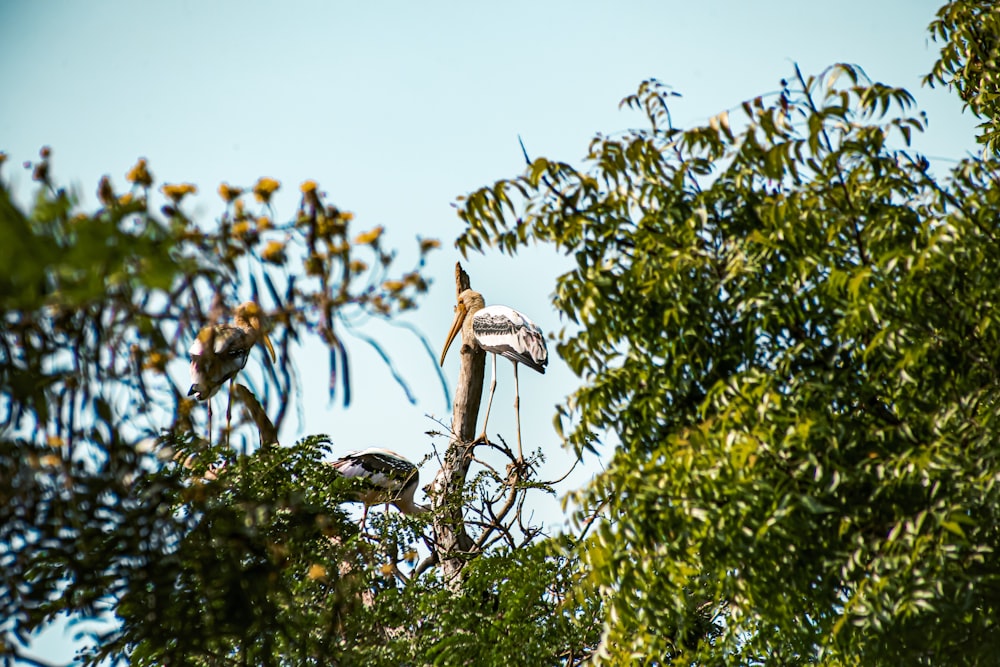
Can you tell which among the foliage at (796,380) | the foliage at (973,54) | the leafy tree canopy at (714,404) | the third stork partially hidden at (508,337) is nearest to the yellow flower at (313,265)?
the leafy tree canopy at (714,404)

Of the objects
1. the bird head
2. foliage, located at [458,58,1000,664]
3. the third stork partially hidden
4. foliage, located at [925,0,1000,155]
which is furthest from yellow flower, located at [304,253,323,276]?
the bird head

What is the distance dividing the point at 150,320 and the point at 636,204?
7.46ft

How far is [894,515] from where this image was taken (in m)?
3.83

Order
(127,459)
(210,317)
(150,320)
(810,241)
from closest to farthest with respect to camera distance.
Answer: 1. (150,320)
2. (210,317)
3. (127,459)
4. (810,241)

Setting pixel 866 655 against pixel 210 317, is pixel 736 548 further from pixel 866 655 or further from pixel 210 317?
pixel 210 317

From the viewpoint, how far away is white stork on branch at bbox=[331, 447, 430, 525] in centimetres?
802

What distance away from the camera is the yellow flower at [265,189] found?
10.2 feet

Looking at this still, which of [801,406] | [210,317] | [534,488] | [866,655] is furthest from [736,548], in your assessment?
[534,488]

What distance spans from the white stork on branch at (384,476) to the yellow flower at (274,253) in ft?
16.2

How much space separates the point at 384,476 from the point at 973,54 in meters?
5.09

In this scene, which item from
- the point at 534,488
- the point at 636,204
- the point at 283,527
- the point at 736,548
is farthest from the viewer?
the point at 534,488

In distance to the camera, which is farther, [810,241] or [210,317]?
[810,241]

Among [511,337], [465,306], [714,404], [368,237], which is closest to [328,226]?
[368,237]

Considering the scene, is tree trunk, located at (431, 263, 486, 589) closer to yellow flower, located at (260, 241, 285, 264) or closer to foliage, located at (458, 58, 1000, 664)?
foliage, located at (458, 58, 1000, 664)
